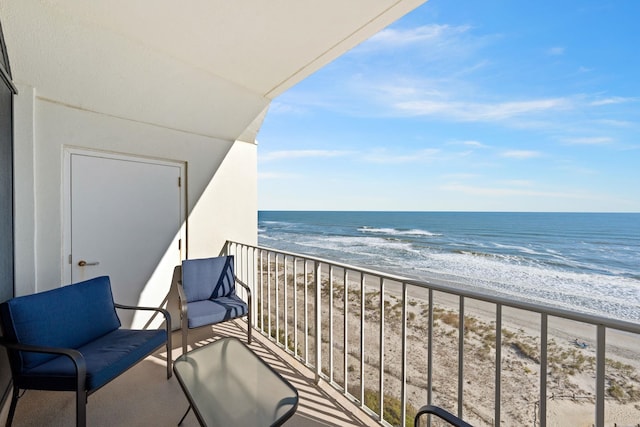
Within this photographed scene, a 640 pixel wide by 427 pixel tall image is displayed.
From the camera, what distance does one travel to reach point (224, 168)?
349cm

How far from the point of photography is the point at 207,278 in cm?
297

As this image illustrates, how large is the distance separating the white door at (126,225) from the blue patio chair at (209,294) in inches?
13.6

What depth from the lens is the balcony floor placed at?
1.67 metres

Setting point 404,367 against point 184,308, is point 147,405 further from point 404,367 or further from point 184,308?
point 404,367

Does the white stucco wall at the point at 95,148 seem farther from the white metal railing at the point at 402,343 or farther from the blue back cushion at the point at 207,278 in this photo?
the white metal railing at the point at 402,343

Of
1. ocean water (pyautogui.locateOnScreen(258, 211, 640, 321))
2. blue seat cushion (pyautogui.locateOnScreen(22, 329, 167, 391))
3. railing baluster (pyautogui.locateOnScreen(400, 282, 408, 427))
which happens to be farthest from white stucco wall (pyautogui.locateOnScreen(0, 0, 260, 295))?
ocean water (pyautogui.locateOnScreen(258, 211, 640, 321))

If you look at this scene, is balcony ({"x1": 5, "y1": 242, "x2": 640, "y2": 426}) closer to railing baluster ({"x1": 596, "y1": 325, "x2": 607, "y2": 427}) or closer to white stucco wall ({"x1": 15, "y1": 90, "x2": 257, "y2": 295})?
railing baluster ({"x1": 596, "y1": 325, "x2": 607, "y2": 427})

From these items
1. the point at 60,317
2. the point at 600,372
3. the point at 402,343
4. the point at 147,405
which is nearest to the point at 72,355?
the point at 60,317

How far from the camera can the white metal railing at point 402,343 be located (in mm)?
1132

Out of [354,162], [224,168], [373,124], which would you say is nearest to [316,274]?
[224,168]

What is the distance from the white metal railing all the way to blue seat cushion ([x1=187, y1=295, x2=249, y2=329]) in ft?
1.09

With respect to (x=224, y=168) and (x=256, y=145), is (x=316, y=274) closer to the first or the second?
(x=224, y=168)

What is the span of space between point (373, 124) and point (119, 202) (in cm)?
1340

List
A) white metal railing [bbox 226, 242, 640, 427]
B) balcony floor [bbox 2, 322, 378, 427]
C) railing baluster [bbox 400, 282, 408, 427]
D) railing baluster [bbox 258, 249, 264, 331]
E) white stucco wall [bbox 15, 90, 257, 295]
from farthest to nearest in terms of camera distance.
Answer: railing baluster [bbox 258, 249, 264, 331]
white stucco wall [bbox 15, 90, 257, 295]
balcony floor [bbox 2, 322, 378, 427]
railing baluster [bbox 400, 282, 408, 427]
white metal railing [bbox 226, 242, 640, 427]
